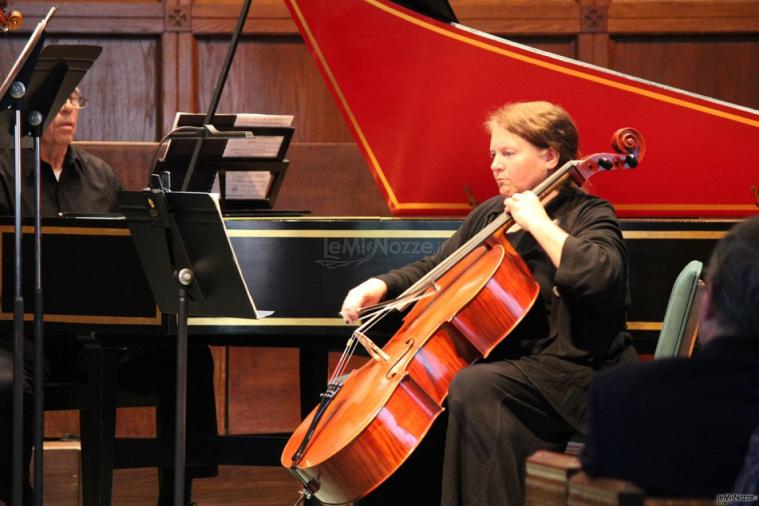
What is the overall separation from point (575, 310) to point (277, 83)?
305cm

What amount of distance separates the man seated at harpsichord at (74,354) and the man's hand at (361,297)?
866 millimetres

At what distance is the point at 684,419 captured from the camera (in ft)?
4.57

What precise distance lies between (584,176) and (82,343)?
171 centimetres

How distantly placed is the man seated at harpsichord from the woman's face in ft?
4.28

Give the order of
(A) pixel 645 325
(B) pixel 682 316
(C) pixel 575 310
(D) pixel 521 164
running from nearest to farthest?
(B) pixel 682 316
(C) pixel 575 310
(D) pixel 521 164
(A) pixel 645 325

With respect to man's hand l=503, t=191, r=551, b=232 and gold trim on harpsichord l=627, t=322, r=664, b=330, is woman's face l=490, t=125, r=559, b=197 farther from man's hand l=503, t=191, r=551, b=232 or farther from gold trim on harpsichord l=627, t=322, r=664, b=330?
gold trim on harpsichord l=627, t=322, r=664, b=330

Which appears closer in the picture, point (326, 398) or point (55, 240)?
point (326, 398)

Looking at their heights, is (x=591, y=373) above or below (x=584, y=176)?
below

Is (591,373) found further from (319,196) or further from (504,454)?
(319,196)

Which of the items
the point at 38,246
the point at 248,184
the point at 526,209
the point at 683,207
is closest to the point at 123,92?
the point at 248,184

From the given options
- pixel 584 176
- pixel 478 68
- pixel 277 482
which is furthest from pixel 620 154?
pixel 277 482

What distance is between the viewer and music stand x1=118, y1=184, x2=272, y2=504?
2734mm

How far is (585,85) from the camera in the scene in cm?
372

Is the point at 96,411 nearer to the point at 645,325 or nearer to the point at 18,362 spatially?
→ the point at 18,362
